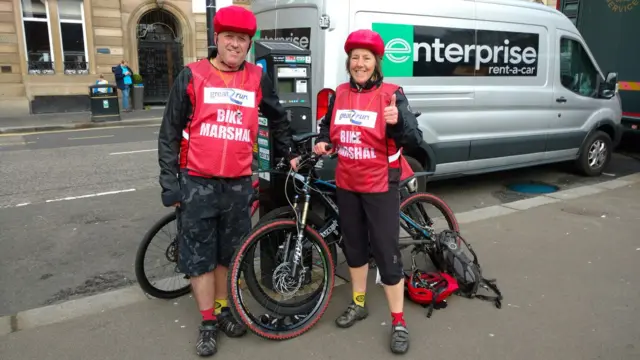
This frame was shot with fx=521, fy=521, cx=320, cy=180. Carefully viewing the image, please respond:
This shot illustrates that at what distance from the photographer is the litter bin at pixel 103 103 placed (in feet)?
50.1

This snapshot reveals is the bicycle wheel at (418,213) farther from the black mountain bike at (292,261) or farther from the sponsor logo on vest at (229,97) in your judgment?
the sponsor logo on vest at (229,97)

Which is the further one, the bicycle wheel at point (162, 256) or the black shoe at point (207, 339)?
the bicycle wheel at point (162, 256)

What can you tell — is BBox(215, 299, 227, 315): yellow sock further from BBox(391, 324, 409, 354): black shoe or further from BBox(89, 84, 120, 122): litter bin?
BBox(89, 84, 120, 122): litter bin

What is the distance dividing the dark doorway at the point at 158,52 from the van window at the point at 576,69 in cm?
1592

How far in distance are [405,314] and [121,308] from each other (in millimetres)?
1916

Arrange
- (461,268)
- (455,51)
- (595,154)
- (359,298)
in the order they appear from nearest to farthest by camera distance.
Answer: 1. (359,298)
2. (461,268)
3. (455,51)
4. (595,154)

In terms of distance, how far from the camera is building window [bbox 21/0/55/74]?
17281 mm

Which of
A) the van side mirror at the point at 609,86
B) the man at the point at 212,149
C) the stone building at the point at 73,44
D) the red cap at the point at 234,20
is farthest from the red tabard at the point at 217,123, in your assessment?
the stone building at the point at 73,44

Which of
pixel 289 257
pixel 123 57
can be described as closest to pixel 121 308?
pixel 289 257

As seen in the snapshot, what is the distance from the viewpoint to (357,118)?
9.84ft

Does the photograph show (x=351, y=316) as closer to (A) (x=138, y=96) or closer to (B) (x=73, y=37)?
(A) (x=138, y=96)

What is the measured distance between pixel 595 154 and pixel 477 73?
121 inches

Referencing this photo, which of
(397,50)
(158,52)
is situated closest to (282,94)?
(397,50)

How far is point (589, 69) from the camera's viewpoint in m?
7.48
